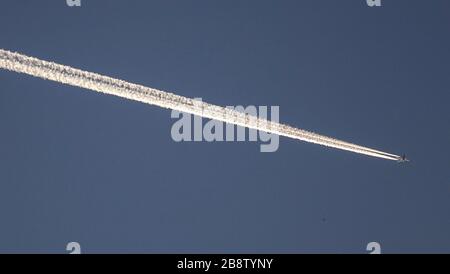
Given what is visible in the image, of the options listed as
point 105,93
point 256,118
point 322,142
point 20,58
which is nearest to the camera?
point 20,58

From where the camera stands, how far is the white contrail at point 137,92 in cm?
2545

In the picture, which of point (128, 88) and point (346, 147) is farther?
point (346, 147)

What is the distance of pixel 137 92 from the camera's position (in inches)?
1073

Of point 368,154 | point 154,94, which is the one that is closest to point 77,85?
point 154,94

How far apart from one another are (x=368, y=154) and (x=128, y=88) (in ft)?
48.0

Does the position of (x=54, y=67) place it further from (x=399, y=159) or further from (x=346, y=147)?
(x=399, y=159)

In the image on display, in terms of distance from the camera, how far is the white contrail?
25.4 meters

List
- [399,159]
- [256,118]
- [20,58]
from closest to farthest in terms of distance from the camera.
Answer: [20,58] < [256,118] < [399,159]

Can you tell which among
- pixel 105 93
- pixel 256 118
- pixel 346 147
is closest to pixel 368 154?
pixel 346 147

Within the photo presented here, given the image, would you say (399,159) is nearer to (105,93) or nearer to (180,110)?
(180,110)
